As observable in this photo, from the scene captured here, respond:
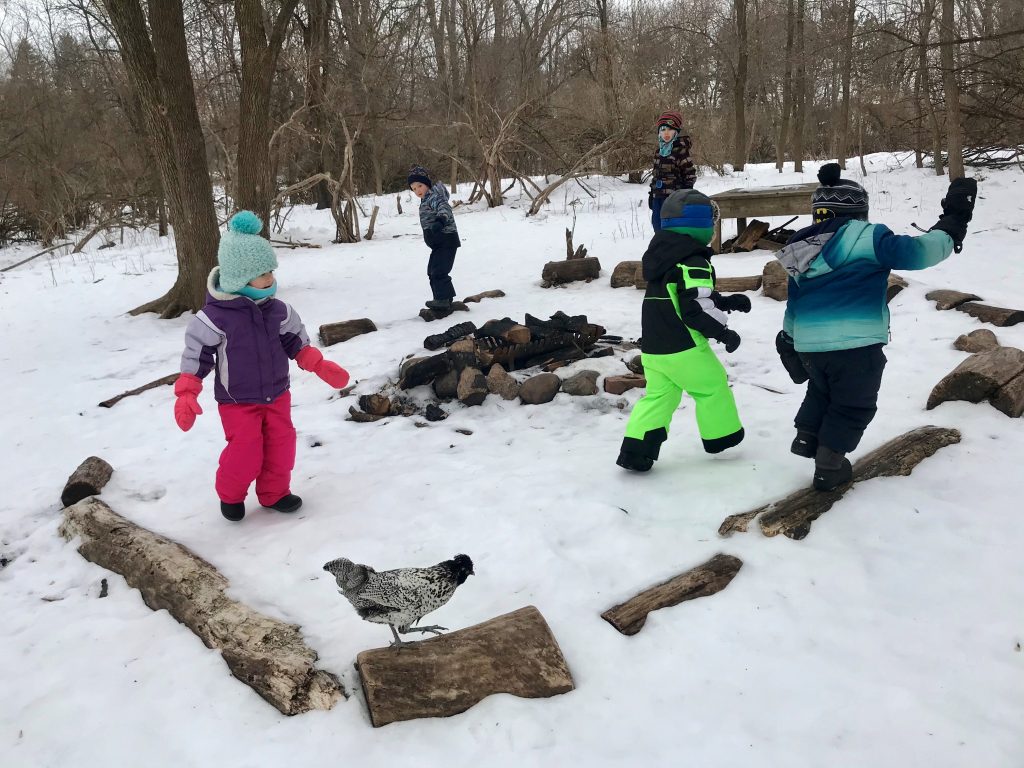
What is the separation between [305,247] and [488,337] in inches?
347

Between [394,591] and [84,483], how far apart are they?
286cm

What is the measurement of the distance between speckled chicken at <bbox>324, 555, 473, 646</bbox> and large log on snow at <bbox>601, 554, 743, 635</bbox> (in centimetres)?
73

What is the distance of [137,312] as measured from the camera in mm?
9000

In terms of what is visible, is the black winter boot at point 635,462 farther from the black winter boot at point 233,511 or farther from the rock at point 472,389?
the black winter boot at point 233,511

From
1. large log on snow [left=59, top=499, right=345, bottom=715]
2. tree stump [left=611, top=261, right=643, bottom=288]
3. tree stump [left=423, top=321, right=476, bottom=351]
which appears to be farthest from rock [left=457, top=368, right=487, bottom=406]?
tree stump [left=611, top=261, right=643, bottom=288]

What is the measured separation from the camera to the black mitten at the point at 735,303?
137 inches

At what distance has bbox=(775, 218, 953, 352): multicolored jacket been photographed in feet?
9.82

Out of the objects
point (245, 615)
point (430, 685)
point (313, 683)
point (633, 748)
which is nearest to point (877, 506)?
point (633, 748)

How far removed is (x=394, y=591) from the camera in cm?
234

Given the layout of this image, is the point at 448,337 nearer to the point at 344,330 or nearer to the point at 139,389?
the point at 344,330

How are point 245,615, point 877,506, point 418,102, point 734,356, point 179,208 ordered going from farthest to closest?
point 418,102 → point 179,208 → point 734,356 → point 877,506 → point 245,615

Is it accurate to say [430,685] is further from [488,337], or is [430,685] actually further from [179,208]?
[179,208]

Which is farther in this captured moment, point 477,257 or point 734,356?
point 477,257

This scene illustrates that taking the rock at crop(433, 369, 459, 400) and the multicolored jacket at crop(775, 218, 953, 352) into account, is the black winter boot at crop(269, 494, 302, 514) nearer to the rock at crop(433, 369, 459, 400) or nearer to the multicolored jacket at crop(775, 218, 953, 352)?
the rock at crop(433, 369, 459, 400)
